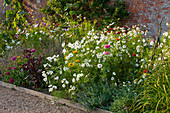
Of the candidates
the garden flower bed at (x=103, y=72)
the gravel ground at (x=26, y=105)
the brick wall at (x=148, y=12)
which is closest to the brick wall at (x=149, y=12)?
the brick wall at (x=148, y=12)

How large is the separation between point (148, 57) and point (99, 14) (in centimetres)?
474

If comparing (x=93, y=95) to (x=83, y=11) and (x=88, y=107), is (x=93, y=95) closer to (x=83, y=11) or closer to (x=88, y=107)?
(x=88, y=107)

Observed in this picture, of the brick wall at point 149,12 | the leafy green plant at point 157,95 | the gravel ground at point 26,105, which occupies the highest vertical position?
the brick wall at point 149,12

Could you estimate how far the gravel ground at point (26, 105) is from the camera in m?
3.36

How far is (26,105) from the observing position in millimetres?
3600

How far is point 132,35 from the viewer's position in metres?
4.29

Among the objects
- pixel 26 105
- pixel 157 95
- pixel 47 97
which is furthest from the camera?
pixel 47 97

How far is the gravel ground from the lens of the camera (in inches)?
132

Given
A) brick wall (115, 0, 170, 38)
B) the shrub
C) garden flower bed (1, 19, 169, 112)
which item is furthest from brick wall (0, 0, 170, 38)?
garden flower bed (1, 19, 169, 112)

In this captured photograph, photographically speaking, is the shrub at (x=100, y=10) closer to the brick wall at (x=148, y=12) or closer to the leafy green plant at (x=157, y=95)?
the brick wall at (x=148, y=12)

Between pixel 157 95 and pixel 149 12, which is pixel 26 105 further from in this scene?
pixel 149 12

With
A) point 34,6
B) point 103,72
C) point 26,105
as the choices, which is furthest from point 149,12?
point 34,6

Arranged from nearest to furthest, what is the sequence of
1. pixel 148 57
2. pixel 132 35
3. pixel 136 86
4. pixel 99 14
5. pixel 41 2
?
pixel 136 86, pixel 148 57, pixel 132 35, pixel 99 14, pixel 41 2

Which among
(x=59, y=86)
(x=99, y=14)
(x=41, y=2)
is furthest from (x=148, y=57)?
(x=41, y=2)
